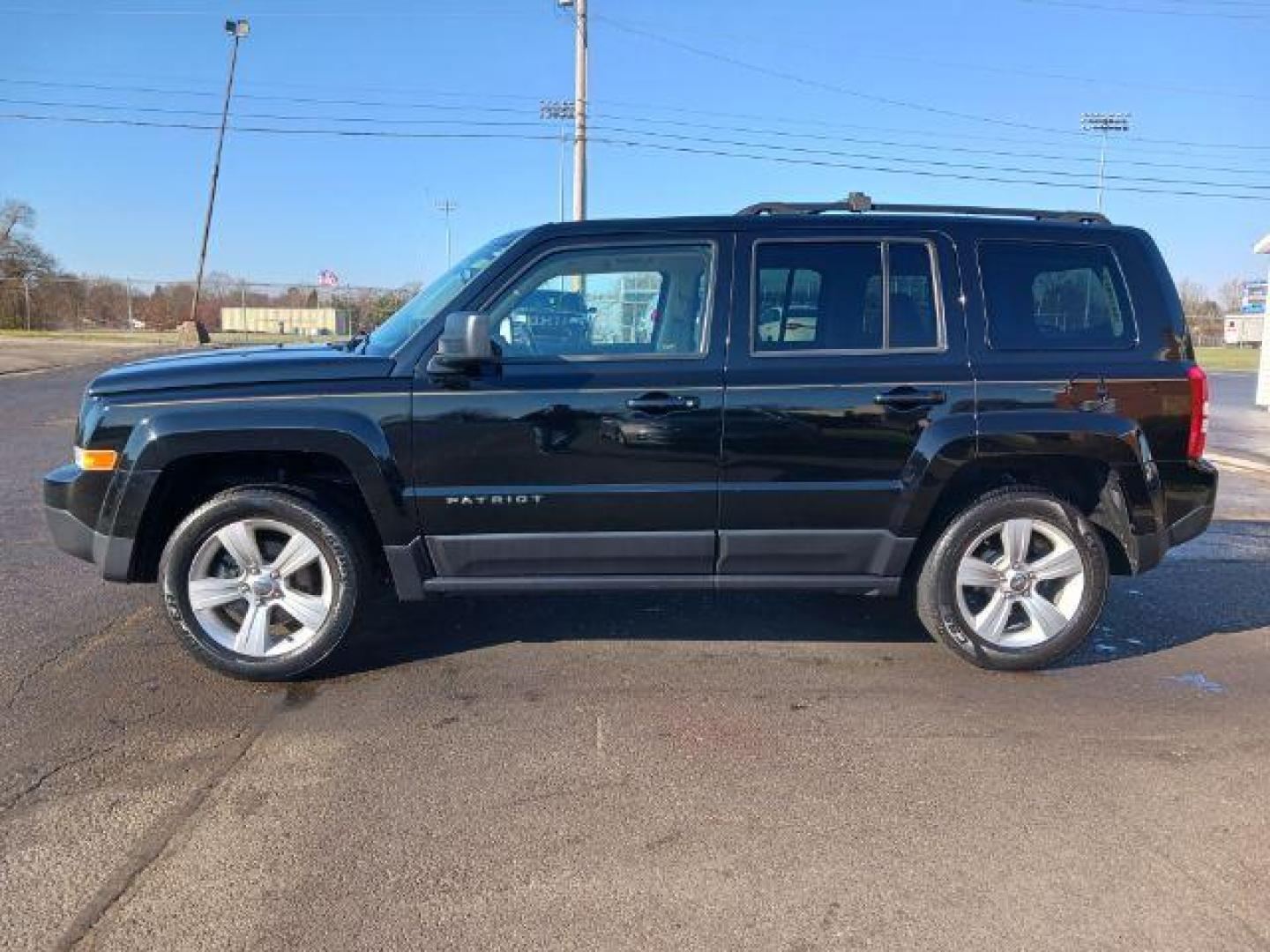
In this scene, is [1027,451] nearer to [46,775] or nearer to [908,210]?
[908,210]

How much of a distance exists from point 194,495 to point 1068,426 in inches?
152

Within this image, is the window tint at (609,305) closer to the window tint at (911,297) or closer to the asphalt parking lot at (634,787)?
the window tint at (911,297)

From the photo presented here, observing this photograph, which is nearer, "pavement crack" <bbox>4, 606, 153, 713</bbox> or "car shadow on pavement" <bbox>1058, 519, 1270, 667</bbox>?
"pavement crack" <bbox>4, 606, 153, 713</bbox>

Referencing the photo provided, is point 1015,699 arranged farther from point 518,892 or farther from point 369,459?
point 369,459

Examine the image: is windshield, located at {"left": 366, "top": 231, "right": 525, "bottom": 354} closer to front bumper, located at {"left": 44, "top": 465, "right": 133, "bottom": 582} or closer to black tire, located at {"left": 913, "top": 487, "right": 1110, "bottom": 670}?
front bumper, located at {"left": 44, "top": 465, "right": 133, "bottom": 582}

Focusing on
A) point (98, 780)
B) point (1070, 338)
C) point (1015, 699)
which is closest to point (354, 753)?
point (98, 780)

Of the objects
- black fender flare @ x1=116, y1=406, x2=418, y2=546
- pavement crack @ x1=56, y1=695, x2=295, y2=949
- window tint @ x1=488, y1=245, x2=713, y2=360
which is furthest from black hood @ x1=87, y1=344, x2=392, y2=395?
Answer: pavement crack @ x1=56, y1=695, x2=295, y2=949

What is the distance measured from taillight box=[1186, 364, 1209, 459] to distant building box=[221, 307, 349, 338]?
116ft

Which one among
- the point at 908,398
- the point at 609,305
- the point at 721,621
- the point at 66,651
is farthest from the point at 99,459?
the point at 908,398

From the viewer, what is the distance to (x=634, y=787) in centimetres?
320

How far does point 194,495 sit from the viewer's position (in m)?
4.13

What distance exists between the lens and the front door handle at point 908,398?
4023mm

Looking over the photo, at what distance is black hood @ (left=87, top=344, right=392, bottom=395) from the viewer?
3.91 metres

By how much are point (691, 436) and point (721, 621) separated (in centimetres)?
133
